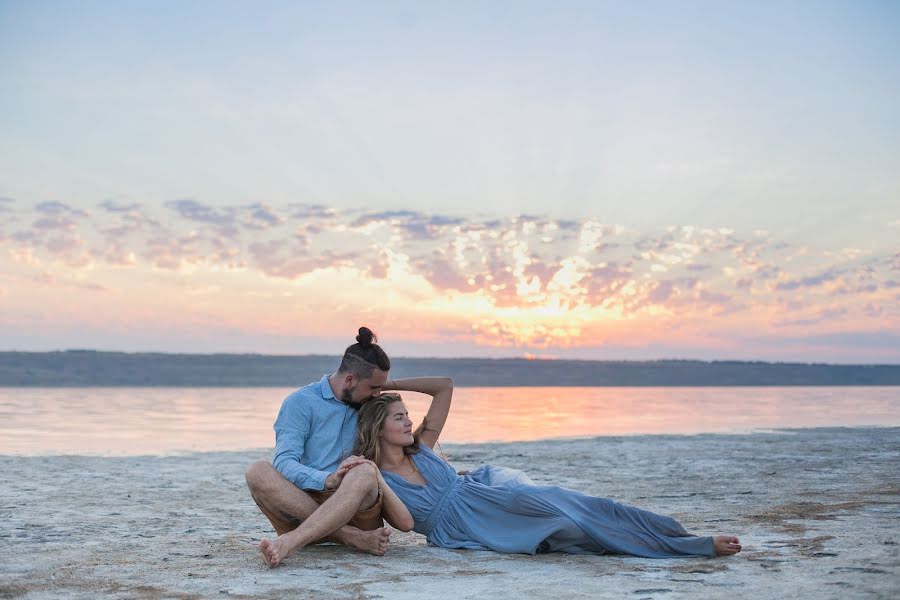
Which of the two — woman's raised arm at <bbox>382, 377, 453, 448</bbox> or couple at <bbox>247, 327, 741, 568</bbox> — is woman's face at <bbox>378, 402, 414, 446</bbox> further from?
woman's raised arm at <bbox>382, 377, 453, 448</bbox>

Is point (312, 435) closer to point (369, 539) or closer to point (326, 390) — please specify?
point (326, 390)

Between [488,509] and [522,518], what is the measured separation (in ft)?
0.80

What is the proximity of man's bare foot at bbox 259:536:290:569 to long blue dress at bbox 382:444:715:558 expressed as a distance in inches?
39.3

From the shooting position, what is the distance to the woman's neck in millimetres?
6223

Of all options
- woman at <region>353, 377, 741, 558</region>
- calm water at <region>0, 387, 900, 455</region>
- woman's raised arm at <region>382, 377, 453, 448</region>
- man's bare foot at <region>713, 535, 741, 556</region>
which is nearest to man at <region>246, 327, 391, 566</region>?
woman at <region>353, 377, 741, 558</region>

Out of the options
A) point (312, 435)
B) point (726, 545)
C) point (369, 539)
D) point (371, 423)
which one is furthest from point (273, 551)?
point (726, 545)

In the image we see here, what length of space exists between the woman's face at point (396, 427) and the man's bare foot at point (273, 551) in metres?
1.01

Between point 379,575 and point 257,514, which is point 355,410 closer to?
point 379,575

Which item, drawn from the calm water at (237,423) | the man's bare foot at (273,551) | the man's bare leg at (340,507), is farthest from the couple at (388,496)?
the calm water at (237,423)

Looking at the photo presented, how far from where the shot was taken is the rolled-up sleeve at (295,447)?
582 cm

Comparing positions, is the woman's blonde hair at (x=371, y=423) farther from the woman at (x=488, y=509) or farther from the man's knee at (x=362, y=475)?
the man's knee at (x=362, y=475)

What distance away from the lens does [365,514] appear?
19.7 feet

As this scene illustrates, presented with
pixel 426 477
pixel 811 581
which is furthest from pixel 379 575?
pixel 811 581

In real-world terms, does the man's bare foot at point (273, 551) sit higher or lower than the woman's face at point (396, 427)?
lower
